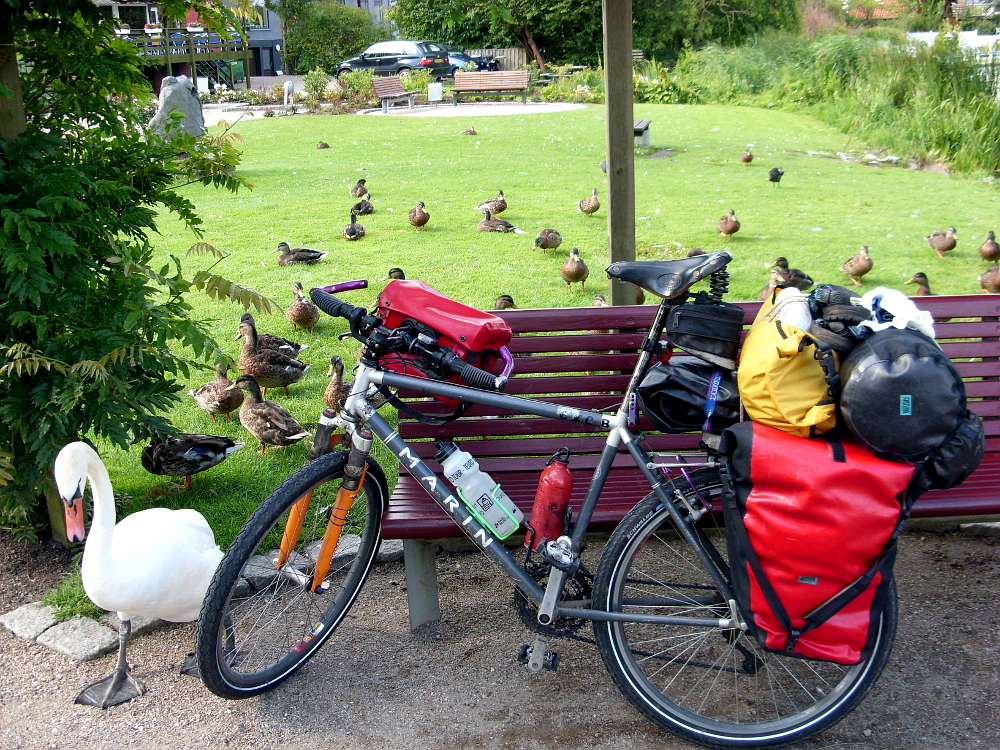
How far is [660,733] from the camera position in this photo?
3064mm

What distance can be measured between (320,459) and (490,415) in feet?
3.41

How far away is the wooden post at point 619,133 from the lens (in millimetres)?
4219

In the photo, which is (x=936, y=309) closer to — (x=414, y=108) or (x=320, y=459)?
(x=320, y=459)

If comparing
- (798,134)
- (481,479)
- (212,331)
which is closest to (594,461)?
(481,479)

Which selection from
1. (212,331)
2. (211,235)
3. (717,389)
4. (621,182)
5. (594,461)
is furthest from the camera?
(211,235)

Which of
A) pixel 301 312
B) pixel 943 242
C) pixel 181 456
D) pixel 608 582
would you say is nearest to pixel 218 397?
pixel 181 456

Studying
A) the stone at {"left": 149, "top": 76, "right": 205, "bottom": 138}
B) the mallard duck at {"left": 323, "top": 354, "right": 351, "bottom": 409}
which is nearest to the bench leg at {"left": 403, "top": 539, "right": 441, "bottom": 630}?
the mallard duck at {"left": 323, "top": 354, "right": 351, "bottom": 409}

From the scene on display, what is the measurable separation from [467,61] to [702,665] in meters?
36.9

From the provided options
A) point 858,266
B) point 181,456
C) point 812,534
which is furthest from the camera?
point 858,266

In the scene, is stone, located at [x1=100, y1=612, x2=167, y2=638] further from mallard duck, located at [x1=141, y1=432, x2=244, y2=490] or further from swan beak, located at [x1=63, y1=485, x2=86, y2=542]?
mallard duck, located at [x1=141, y1=432, x2=244, y2=490]

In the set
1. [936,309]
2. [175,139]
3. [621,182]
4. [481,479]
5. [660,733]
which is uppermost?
[175,139]

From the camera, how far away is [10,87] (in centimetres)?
365

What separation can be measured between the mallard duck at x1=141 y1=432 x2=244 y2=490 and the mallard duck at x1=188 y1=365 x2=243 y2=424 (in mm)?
884

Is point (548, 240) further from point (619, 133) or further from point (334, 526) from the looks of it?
point (334, 526)
